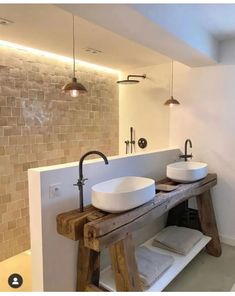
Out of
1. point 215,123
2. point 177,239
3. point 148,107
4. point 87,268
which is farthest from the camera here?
point 148,107

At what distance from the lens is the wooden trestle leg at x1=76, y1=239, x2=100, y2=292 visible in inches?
76.7

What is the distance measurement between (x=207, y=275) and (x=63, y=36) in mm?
2839

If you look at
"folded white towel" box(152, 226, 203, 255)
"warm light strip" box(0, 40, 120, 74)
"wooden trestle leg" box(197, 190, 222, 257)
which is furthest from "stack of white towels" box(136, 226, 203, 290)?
"warm light strip" box(0, 40, 120, 74)

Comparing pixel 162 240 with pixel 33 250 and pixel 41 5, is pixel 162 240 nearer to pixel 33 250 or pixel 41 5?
pixel 33 250

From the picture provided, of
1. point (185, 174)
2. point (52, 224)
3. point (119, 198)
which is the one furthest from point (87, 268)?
point (185, 174)

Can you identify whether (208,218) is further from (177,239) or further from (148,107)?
(148,107)

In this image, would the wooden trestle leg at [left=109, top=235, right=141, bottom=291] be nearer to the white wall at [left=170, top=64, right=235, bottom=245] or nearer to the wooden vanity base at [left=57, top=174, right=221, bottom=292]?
the wooden vanity base at [left=57, top=174, right=221, bottom=292]

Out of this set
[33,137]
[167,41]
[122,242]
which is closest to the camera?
[122,242]

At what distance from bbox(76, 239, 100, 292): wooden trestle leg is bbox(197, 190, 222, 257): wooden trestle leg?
1.57 meters

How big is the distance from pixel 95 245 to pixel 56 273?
537 millimetres

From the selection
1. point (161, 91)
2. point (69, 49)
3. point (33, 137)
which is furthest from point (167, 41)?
point (33, 137)

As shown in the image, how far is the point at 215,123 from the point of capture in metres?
3.23

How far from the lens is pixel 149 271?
2.24 meters

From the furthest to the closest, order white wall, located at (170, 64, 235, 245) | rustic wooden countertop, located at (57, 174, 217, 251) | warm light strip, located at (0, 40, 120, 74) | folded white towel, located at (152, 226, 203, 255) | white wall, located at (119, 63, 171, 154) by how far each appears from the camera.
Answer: white wall, located at (119, 63, 171, 154) → white wall, located at (170, 64, 235, 245) → warm light strip, located at (0, 40, 120, 74) → folded white towel, located at (152, 226, 203, 255) → rustic wooden countertop, located at (57, 174, 217, 251)
